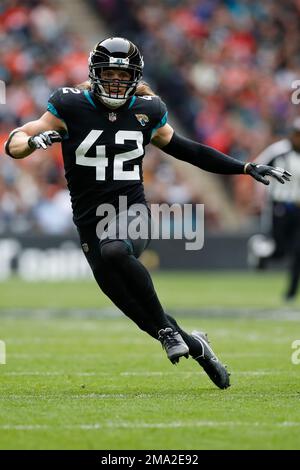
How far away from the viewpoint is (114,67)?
6367mm

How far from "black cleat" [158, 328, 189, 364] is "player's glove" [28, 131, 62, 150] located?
47.4 inches

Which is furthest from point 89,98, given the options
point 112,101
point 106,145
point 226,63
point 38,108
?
point 226,63

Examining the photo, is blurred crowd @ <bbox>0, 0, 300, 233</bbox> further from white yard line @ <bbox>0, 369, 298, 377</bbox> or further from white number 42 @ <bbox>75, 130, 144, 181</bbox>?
white number 42 @ <bbox>75, 130, 144, 181</bbox>

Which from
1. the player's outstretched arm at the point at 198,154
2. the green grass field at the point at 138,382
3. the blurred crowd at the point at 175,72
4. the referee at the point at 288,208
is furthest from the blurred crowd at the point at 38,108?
the player's outstretched arm at the point at 198,154

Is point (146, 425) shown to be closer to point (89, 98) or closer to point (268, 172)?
point (268, 172)

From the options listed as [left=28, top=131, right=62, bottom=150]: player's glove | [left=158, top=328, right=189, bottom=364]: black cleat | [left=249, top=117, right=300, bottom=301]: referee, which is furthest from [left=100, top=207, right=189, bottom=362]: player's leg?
[left=249, top=117, right=300, bottom=301]: referee

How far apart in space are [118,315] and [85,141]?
6.42 m

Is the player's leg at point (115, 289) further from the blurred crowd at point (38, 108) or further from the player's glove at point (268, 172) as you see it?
the blurred crowd at point (38, 108)

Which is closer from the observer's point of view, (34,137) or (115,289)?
(34,137)

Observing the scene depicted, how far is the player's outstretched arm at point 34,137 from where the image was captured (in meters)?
6.05

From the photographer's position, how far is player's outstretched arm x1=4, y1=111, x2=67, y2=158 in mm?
6051

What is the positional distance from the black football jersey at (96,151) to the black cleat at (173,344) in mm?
800

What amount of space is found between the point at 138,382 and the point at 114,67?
1953 millimetres

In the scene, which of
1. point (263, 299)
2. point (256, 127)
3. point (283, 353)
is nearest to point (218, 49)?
point (256, 127)
